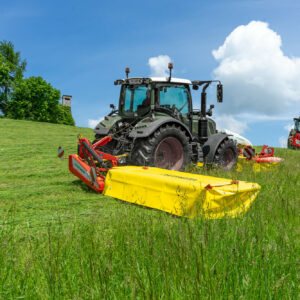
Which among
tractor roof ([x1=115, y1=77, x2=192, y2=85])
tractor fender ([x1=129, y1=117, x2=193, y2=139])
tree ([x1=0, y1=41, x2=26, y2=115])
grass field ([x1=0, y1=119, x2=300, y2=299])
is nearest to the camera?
grass field ([x1=0, y1=119, x2=300, y2=299])

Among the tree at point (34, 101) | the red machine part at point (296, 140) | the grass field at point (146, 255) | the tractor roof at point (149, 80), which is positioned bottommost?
the grass field at point (146, 255)

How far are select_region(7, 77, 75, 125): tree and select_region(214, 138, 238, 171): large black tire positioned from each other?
32613 millimetres

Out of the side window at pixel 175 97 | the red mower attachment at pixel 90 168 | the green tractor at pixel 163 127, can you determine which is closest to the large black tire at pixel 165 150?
the green tractor at pixel 163 127

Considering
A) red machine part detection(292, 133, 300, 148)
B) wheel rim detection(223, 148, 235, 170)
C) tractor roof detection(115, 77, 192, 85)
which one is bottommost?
wheel rim detection(223, 148, 235, 170)

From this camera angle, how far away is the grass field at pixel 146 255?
183 centimetres

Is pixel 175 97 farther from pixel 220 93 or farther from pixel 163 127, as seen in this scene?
pixel 163 127

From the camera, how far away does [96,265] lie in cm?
205

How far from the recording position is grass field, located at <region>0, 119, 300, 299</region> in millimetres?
1830

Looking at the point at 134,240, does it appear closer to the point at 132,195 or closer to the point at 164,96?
the point at 132,195

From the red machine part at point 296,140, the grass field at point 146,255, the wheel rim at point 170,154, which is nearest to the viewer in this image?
the grass field at point 146,255

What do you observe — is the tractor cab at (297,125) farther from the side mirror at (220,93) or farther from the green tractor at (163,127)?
the side mirror at (220,93)

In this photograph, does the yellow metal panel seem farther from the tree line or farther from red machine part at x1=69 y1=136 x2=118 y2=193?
the tree line

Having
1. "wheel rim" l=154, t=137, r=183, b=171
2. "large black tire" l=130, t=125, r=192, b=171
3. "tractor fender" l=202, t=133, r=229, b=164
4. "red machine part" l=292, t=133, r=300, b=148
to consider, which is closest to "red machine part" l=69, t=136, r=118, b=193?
"large black tire" l=130, t=125, r=192, b=171

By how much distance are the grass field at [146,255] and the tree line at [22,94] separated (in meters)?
35.1
